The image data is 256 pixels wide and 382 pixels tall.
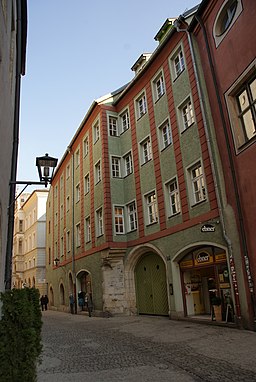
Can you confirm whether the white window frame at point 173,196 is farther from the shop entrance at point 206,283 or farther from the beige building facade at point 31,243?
the beige building facade at point 31,243

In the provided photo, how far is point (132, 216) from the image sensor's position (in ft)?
70.5

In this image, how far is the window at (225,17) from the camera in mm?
13023

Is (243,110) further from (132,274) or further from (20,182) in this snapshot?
(132,274)

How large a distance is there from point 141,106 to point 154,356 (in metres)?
16.1

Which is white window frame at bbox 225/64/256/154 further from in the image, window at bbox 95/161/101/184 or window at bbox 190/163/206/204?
window at bbox 95/161/101/184

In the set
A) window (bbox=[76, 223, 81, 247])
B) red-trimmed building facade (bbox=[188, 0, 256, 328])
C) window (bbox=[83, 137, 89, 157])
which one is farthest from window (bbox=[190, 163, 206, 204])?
window (bbox=[76, 223, 81, 247])

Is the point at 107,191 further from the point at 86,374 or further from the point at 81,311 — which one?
the point at 86,374

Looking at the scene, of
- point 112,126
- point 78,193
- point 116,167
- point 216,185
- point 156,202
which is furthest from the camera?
point 78,193

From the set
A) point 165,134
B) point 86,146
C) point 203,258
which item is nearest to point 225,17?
point 165,134

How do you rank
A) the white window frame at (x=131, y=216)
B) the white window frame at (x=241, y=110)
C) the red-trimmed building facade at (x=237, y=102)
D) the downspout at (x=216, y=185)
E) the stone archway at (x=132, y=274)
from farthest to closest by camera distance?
the white window frame at (x=131, y=216)
the stone archway at (x=132, y=274)
the downspout at (x=216, y=185)
the white window frame at (x=241, y=110)
the red-trimmed building facade at (x=237, y=102)

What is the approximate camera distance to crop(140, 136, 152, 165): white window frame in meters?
20.1

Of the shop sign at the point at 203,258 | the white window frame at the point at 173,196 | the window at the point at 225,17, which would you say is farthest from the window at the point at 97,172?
the window at the point at 225,17

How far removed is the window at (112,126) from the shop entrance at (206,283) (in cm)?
1080

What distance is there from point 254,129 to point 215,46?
4.53 metres
